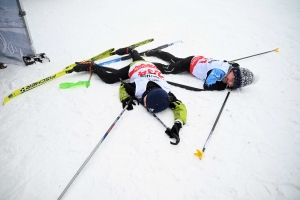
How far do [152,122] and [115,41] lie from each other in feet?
13.5

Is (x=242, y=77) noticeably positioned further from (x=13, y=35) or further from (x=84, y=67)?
(x=13, y=35)

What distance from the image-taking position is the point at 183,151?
251 cm

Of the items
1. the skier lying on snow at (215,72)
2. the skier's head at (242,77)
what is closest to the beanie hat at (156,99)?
the skier lying on snow at (215,72)

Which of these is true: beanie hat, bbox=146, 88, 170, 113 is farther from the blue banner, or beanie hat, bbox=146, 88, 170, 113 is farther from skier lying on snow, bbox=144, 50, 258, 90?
the blue banner

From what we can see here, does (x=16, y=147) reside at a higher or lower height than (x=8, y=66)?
lower

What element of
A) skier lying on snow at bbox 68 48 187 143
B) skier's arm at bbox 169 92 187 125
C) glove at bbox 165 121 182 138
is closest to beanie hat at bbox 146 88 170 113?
skier lying on snow at bbox 68 48 187 143

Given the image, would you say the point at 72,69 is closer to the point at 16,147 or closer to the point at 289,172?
the point at 16,147

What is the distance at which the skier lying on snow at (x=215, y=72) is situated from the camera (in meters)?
3.43

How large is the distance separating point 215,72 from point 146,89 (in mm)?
1621

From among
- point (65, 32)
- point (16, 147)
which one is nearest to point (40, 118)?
point (16, 147)

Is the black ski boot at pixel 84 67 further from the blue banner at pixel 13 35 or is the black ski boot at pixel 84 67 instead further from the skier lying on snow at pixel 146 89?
the blue banner at pixel 13 35

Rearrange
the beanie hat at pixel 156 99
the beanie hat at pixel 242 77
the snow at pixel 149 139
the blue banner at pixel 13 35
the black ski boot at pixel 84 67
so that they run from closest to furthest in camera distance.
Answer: the snow at pixel 149 139 → the beanie hat at pixel 156 99 → the beanie hat at pixel 242 77 → the black ski boot at pixel 84 67 → the blue banner at pixel 13 35

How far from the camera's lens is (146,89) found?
308cm

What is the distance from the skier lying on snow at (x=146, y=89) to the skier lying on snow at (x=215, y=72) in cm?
94
